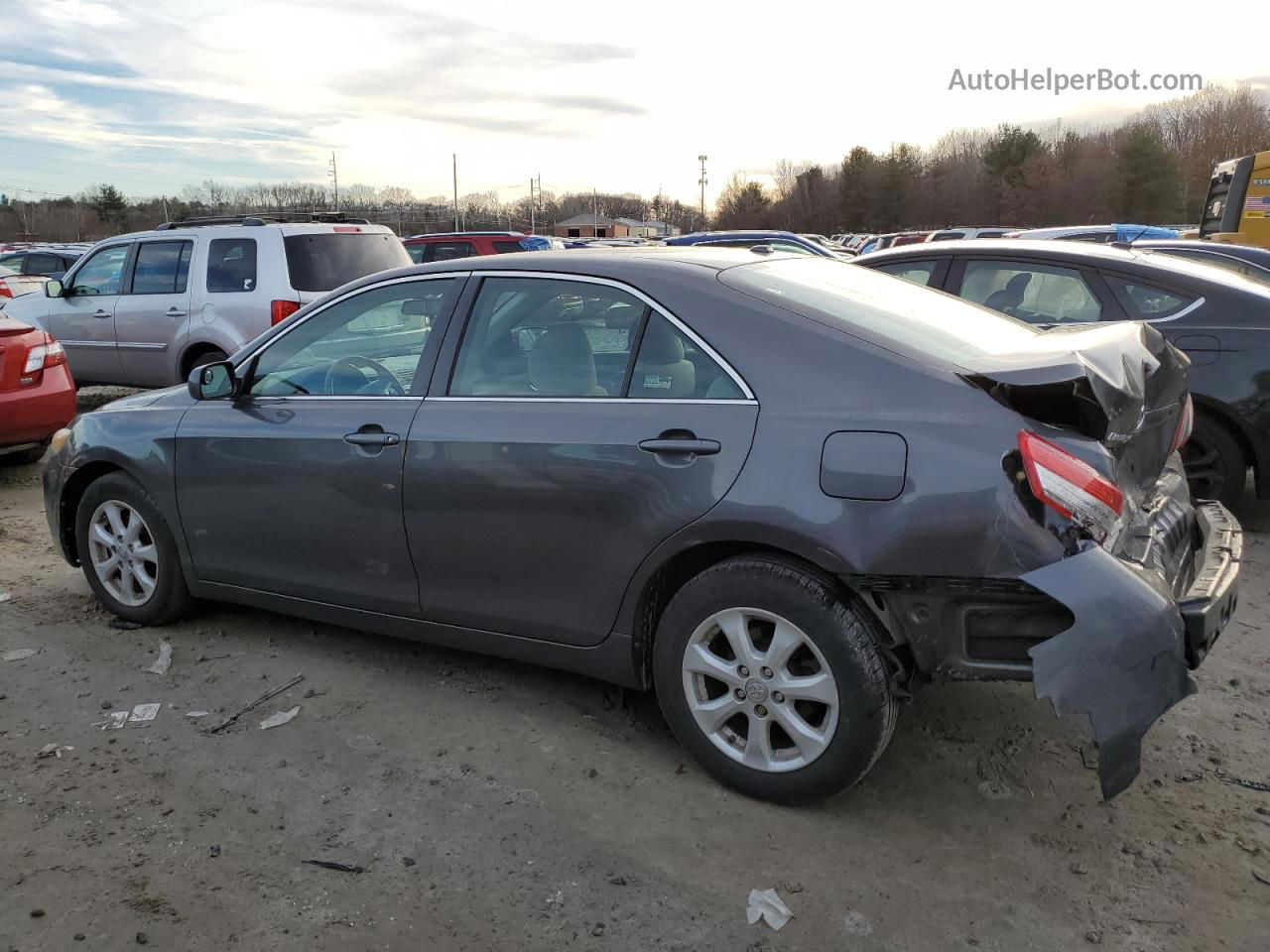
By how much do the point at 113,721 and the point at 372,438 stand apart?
1.46 m

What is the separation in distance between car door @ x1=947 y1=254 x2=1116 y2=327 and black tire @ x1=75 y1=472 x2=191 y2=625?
4.79 metres

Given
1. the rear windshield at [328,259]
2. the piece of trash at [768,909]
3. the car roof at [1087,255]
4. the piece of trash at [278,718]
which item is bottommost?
Answer: the piece of trash at [278,718]

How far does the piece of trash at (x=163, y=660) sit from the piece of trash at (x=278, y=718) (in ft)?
2.43

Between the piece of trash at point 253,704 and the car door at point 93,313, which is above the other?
the car door at point 93,313

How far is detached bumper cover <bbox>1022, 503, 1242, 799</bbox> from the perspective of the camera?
2582mm

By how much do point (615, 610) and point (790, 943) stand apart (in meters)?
1.18

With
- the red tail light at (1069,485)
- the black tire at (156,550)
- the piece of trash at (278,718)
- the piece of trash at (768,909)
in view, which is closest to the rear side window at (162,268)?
the black tire at (156,550)

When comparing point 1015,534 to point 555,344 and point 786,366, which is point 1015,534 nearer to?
point 786,366

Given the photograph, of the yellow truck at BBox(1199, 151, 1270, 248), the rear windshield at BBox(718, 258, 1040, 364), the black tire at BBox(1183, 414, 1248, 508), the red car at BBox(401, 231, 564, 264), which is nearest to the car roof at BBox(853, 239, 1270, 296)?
the black tire at BBox(1183, 414, 1248, 508)

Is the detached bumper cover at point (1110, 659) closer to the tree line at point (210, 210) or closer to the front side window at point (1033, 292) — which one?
the front side window at point (1033, 292)

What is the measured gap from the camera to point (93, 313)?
405 inches

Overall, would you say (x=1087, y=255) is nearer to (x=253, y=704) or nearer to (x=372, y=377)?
(x=372, y=377)

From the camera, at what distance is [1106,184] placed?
62938 millimetres

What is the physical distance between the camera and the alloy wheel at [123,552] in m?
4.64
